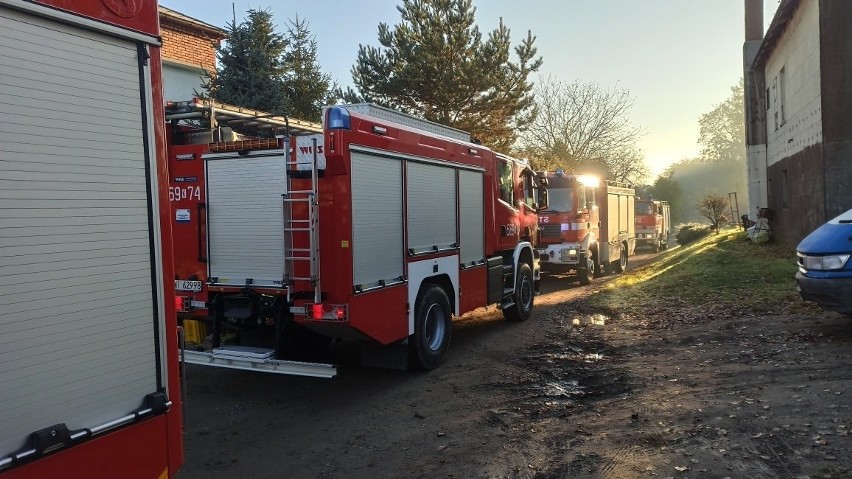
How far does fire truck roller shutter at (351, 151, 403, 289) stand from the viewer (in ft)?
19.1

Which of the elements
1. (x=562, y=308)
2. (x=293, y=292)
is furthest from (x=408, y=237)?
(x=562, y=308)

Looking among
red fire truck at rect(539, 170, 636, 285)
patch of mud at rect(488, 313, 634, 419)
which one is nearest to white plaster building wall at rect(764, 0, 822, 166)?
red fire truck at rect(539, 170, 636, 285)

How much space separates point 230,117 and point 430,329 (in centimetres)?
347

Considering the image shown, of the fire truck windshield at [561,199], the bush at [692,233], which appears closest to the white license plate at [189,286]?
the fire truck windshield at [561,199]

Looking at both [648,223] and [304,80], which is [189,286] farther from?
[648,223]

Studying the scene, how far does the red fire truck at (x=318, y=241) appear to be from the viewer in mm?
5699

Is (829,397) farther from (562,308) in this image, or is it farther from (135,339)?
(562,308)

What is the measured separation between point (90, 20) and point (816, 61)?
1454 cm

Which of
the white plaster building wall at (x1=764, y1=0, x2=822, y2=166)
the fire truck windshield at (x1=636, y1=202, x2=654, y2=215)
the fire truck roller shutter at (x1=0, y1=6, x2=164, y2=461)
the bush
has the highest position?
the white plaster building wall at (x1=764, y1=0, x2=822, y2=166)

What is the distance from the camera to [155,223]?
2.86 m

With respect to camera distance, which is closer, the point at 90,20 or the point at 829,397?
the point at 90,20

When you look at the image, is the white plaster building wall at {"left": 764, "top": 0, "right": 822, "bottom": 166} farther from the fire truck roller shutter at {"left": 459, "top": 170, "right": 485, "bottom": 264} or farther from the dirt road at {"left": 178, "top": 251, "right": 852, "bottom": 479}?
the fire truck roller shutter at {"left": 459, "top": 170, "right": 485, "bottom": 264}

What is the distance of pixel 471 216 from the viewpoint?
8.49 metres

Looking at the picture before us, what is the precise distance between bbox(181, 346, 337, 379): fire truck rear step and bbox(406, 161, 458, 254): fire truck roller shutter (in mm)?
1812
